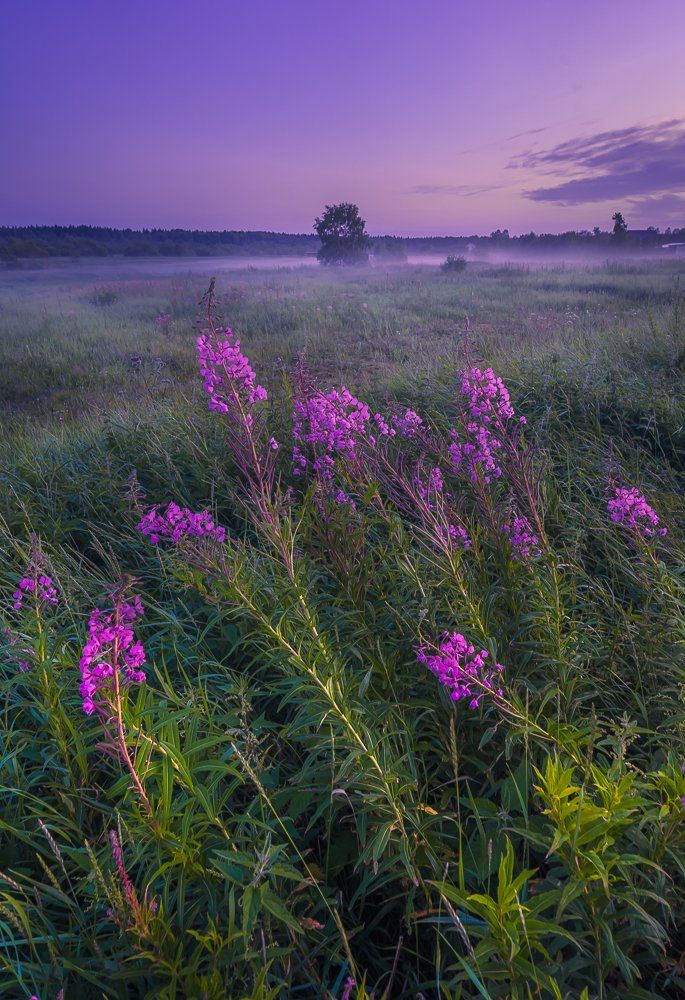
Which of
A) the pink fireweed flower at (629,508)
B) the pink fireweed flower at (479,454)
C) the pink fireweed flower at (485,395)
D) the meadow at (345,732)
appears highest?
the pink fireweed flower at (485,395)

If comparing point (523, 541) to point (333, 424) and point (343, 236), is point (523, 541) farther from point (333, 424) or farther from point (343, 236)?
point (343, 236)

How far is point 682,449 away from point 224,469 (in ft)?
12.4

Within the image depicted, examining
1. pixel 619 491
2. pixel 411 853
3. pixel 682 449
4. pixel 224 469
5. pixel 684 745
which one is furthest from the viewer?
pixel 682 449

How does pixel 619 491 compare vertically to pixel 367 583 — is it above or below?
above

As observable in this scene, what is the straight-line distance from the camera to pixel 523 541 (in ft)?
7.61

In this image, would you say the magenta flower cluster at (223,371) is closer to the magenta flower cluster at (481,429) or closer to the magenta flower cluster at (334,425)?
the magenta flower cluster at (334,425)

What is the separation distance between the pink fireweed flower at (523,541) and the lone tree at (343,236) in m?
54.1

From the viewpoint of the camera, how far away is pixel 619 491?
235 cm

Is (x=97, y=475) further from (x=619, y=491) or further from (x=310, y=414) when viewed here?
(x=619, y=491)

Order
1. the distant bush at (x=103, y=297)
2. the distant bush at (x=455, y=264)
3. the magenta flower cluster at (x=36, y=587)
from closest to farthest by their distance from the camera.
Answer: the magenta flower cluster at (x=36, y=587), the distant bush at (x=103, y=297), the distant bush at (x=455, y=264)

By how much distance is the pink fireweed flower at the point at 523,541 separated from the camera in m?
2.31

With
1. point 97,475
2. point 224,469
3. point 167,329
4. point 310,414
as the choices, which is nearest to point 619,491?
point 310,414

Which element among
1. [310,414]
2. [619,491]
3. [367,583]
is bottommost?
[367,583]

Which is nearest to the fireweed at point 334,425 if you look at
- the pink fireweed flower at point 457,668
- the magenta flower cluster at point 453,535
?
the magenta flower cluster at point 453,535
